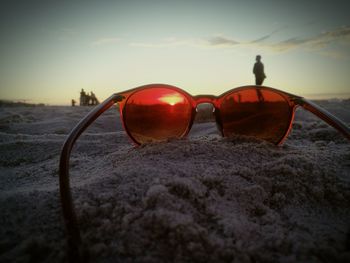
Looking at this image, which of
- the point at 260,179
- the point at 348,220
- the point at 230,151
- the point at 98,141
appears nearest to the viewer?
the point at 348,220

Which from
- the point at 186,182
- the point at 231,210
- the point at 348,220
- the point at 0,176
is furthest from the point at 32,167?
the point at 348,220

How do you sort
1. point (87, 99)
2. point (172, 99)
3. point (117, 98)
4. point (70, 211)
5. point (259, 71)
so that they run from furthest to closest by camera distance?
point (87, 99)
point (259, 71)
point (172, 99)
point (117, 98)
point (70, 211)

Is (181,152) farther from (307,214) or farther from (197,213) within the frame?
(307,214)

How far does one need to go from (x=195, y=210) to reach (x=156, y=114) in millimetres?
819

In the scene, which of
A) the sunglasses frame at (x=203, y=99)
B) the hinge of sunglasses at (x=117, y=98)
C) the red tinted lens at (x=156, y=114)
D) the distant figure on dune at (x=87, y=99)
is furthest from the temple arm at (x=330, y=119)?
the distant figure on dune at (x=87, y=99)

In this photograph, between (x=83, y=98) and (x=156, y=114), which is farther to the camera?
(x=83, y=98)

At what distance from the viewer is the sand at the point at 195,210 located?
0.65 m

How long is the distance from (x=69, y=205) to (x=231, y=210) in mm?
508

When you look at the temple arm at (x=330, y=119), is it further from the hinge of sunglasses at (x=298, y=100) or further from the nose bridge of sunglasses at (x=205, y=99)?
the nose bridge of sunglasses at (x=205, y=99)

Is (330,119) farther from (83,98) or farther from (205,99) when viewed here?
(83,98)

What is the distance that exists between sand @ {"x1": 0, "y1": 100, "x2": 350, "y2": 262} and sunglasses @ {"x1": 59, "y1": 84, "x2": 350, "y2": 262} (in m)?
0.23

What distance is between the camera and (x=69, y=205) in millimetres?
714

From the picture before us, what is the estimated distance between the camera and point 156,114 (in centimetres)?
149

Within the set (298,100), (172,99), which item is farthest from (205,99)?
(298,100)
